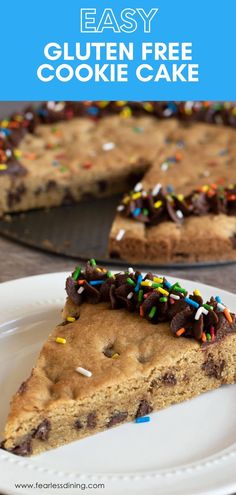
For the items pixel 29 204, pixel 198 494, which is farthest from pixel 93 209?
pixel 198 494

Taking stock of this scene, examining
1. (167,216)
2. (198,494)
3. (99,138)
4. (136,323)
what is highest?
(99,138)

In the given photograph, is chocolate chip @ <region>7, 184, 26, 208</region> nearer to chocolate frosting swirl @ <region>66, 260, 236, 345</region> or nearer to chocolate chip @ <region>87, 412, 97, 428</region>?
chocolate frosting swirl @ <region>66, 260, 236, 345</region>

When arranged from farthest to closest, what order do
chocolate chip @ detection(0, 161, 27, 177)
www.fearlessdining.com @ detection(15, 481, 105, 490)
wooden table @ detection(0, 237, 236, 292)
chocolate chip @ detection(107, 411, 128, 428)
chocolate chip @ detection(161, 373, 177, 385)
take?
chocolate chip @ detection(0, 161, 27, 177)
wooden table @ detection(0, 237, 236, 292)
chocolate chip @ detection(161, 373, 177, 385)
chocolate chip @ detection(107, 411, 128, 428)
www.fearlessdining.com @ detection(15, 481, 105, 490)

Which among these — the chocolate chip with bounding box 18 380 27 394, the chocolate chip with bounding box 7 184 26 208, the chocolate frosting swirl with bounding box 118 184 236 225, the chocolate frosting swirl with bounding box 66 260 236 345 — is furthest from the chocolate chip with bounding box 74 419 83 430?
the chocolate chip with bounding box 7 184 26 208

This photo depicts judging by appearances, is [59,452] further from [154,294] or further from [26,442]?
[154,294]

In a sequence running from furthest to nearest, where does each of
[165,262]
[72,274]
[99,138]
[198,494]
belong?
[99,138] → [165,262] → [72,274] → [198,494]
